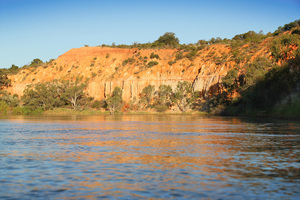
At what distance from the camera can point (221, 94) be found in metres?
68.8

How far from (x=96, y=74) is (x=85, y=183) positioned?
91966 millimetres

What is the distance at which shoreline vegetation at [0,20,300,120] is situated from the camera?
155 ft

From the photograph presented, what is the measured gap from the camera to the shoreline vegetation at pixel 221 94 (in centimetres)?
4712

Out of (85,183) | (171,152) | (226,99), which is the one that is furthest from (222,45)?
(85,183)

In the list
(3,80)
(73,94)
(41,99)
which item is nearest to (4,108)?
(41,99)

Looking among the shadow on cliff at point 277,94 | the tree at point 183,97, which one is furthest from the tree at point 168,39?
the shadow on cliff at point 277,94

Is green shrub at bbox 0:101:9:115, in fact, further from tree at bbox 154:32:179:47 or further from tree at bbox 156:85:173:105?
tree at bbox 154:32:179:47

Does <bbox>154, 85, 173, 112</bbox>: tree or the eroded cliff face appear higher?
the eroded cliff face

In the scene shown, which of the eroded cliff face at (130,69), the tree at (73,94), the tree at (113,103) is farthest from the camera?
the eroded cliff face at (130,69)

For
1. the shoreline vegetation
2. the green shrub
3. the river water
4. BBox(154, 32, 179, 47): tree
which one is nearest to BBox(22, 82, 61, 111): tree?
the shoreline vegetation

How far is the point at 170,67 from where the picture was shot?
91.8 meters

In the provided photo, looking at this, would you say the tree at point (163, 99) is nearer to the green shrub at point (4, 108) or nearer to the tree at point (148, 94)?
the tree at point (148, 94)

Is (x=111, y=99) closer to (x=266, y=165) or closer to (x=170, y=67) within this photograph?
(x=170, y=67)

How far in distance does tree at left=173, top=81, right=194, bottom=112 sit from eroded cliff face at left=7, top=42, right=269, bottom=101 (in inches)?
134
